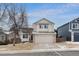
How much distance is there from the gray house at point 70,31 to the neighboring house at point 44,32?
0.49 ft

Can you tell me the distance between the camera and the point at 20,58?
51.7 m

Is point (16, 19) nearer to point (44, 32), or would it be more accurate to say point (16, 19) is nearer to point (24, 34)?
point (24, 34)

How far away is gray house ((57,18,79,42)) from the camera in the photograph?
51656mm

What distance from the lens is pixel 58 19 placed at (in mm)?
51656

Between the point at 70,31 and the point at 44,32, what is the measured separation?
0.48 m

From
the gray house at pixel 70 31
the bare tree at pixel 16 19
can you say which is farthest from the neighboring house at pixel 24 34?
the gray house at pixel 70 31

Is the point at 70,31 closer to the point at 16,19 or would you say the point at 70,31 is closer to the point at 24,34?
the point at 24,34

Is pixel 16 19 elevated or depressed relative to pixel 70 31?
elevated

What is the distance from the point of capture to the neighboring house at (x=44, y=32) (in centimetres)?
5169

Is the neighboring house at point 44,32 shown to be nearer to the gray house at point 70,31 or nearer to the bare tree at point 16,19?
the gray house at point 70,31

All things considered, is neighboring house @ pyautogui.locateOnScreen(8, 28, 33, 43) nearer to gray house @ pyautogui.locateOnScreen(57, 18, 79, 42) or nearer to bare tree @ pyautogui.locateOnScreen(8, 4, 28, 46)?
bare tree @ pyautogui.locateOnScreen(8, 4, 28, 46)

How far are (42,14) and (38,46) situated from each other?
60 cm

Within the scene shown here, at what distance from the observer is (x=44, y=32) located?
170 ft

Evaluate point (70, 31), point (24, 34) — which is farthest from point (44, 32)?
point (70, 31)
